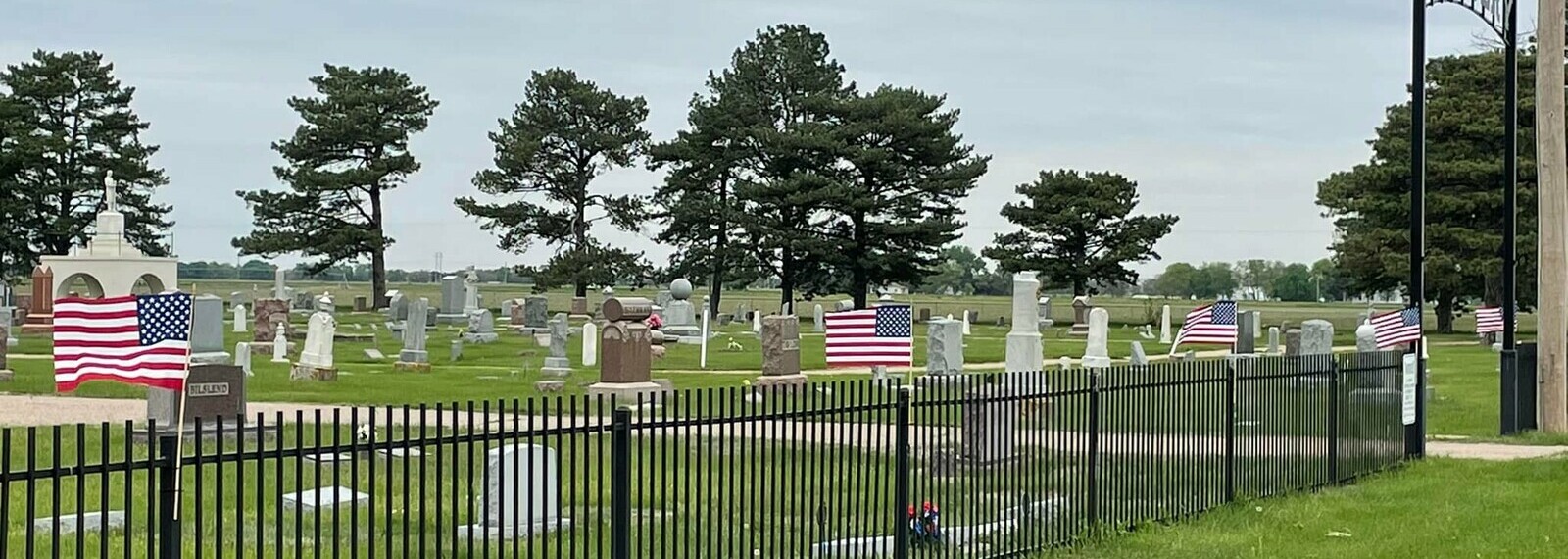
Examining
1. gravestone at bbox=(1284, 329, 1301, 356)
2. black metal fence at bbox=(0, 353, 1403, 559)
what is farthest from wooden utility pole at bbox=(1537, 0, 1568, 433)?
gravestone at bbox=(1284, 329, 1301, 356)

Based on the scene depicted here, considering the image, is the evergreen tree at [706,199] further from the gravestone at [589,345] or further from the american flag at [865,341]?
the american flag at [865,341]

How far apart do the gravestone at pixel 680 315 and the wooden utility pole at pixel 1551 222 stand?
29.9 metres

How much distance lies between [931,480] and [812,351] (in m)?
33.4

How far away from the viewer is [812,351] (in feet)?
146

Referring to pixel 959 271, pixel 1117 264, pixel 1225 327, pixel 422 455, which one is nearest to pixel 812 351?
pixel 1225 327

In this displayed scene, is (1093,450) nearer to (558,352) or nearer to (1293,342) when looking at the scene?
(558,352)

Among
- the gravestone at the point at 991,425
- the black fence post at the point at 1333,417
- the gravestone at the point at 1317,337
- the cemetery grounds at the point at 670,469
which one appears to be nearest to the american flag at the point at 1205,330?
the gravestone at the point at 1317,337

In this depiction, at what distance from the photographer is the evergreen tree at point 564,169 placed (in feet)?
243

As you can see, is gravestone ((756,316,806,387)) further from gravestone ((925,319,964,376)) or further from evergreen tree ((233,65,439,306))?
evergreen tree ((233,65,439,306))

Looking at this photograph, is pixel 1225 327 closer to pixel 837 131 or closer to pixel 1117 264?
pixel 837 131

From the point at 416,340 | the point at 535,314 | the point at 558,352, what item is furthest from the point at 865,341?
the point at 535,314

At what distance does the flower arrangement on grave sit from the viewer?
1047 centimetres

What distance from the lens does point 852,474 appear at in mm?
11055

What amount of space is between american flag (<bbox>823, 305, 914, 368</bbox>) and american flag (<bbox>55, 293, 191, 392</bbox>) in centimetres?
786
